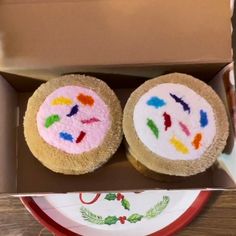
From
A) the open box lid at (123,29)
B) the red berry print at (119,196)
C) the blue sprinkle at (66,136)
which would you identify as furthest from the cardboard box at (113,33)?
the red berry print at (119,196)

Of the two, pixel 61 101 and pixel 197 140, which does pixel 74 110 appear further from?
pixel 197 140

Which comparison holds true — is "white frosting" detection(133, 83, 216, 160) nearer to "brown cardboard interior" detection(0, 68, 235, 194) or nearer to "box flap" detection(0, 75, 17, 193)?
"brown cardboard interior" detection(0, 68, 235, 194)

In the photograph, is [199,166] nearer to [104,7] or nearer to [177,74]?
[177,74]

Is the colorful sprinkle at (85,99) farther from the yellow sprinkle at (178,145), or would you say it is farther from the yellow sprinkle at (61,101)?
the yellow sprinkle at (178,145)

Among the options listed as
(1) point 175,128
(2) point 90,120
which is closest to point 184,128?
(1) point 175,128

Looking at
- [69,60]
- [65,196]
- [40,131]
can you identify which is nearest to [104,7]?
[69,60]

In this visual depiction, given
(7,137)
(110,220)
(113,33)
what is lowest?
(110,220)
